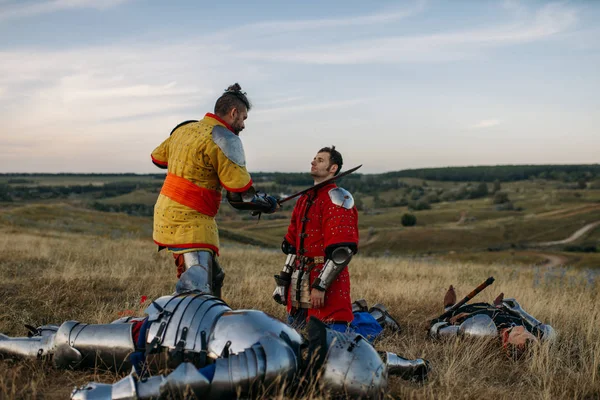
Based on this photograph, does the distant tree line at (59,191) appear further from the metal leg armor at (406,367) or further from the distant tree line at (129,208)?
the metal leg armor at (406,367)

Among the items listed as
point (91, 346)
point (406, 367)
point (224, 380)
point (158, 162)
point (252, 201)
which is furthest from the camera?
point (158, 162)

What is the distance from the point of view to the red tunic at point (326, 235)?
18.7 feet

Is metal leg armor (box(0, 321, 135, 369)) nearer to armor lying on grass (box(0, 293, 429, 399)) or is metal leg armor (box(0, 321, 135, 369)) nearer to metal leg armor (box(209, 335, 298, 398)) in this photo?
armor lying on grass (box(0, 293, 429, 399))

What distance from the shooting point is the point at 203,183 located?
217 inches

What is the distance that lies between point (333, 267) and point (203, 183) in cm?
165

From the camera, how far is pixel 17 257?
1117 cm

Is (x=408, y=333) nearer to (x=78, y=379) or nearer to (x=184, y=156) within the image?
(x=184, y=156)

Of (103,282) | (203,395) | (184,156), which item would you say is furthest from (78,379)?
(103,282)

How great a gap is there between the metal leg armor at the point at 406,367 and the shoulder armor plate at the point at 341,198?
5.65 ft

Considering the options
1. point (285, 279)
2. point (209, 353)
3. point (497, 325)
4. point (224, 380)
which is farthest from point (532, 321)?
point (224, 380)

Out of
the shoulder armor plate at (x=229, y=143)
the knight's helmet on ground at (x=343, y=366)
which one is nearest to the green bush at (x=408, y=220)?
the shoulder armor plate at (x=229, y=143)

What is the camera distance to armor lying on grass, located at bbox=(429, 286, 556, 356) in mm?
5766

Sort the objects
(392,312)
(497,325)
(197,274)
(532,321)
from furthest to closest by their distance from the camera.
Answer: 1. (392,312)
2. (532,321)
3. (497,325)
4. (197,274)

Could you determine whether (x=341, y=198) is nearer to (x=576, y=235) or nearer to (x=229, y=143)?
(x=229, y=143)
